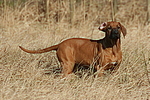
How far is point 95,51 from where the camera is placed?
4.99m

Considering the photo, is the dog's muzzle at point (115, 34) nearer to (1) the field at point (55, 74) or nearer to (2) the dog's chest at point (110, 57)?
(2) the dog's chest at point (110, 57)

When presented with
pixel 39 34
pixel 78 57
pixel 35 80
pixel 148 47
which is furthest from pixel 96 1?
pixel 35 80

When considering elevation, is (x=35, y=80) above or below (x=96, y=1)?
below

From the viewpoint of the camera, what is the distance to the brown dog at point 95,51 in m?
4.78

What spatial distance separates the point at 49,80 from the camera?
4.50 meters

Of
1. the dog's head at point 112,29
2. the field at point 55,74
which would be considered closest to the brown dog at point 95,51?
the dog's head at point 112,29

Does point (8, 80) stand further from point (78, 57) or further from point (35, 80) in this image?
point (78, 57)

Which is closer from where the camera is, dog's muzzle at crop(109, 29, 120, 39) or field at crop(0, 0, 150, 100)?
field at crop(0, 0, 150, 100)

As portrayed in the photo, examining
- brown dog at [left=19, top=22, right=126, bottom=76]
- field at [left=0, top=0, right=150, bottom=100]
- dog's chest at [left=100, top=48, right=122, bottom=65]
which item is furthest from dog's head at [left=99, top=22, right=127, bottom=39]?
field at [left=0, top=0, right=150, bottom=100]

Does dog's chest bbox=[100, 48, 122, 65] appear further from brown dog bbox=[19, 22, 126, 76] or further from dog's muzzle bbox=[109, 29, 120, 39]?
dog's muzzle bbox=[109, 29, 120, 39]

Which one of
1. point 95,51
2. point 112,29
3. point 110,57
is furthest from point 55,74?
point 112,29

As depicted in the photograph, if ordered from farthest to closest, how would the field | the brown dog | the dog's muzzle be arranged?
1. the brown dog
2. the dog's muzzle
3. the field

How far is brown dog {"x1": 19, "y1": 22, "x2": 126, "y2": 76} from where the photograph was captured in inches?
188

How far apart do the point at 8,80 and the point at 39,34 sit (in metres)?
2.92
